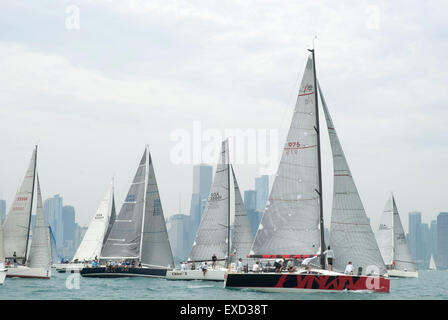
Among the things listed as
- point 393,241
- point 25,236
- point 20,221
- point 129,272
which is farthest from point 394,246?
point 20,221

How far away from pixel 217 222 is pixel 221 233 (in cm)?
99

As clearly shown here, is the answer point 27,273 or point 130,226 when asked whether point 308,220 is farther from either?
point 130,226

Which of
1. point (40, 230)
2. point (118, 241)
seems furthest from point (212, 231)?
point (40, 230)

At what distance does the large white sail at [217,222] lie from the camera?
51.2 meters

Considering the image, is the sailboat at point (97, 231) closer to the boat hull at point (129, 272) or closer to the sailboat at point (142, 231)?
the sailboat at point (142, 231)

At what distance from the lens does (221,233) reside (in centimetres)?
5141

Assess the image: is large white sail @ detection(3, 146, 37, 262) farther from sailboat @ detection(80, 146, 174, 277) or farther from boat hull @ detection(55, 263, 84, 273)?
boat hull @ detection(55, 263, 84, 273)

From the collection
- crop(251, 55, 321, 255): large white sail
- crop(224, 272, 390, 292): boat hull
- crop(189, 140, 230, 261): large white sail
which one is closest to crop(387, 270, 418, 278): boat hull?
crop(189, 140, 230, 261): large white sail

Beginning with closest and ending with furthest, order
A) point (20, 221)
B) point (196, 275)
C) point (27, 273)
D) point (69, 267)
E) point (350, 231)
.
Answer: point (350, 231) < point (27, 273) < point (196, 275) < point (20, 221) < point (69, 267)

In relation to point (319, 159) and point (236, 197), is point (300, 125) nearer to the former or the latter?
point (319, 159)

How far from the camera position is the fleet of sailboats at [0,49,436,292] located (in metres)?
32.1

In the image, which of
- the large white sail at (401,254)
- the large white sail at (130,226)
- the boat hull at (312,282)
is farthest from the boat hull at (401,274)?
the boat hull at (312,282)

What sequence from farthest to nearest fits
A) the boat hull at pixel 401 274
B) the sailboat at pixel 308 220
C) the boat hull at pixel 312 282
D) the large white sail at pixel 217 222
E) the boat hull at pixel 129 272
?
1. the boat hull at pixel 401 274
2. the boat hull at pixel 129 272
3. the large white sail at pixel 217 222
4. the sailboat at pixel 308 220
5. the boat hull at pixel 312 282

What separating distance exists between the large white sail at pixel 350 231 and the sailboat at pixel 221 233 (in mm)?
19037
